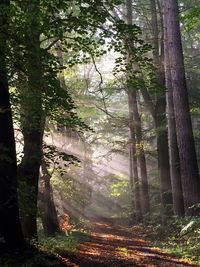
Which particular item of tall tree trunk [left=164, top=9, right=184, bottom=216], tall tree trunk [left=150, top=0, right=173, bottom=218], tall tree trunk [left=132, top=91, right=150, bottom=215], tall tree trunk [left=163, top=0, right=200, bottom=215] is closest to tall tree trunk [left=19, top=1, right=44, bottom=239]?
tall tree trunk [left=163, top=0, right=200, bottom=215]

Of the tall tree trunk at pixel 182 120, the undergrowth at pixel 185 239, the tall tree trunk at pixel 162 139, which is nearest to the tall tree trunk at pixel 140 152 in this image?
the tall tree trunk at pixel 162 139

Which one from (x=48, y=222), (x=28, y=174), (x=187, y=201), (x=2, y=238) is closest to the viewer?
(x=2, y=238)

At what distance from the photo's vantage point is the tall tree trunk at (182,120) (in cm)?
1353

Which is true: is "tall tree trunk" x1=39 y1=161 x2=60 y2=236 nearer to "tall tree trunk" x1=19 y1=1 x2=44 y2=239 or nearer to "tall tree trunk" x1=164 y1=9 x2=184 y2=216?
"tall tree trunk" x1=19 y1=1 x2=44 y2=239

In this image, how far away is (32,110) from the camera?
8.62 meters

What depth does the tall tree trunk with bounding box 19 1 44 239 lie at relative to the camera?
24.3ft

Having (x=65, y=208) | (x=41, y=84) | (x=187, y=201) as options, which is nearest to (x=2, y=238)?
(x=41, y=84)

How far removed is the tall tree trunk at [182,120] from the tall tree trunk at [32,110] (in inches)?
205

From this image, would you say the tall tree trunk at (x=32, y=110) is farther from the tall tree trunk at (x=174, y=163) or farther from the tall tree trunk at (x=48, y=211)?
the tall tree trunk at (x=174, y=163)

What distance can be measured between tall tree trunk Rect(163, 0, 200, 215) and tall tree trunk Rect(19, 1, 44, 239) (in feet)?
17.1

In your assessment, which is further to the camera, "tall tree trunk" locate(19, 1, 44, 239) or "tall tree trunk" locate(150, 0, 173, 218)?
"tall tree trunk" locate(150, 0, 173, 218)

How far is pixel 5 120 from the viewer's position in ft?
26.9

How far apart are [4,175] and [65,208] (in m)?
15.6

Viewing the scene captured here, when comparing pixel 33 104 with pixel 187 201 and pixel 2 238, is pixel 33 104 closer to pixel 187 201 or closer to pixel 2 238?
pixel 2 238
